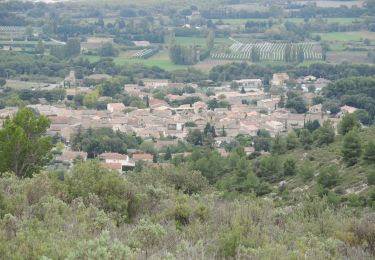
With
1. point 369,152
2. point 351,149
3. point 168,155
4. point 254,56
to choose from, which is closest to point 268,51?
point 254,56

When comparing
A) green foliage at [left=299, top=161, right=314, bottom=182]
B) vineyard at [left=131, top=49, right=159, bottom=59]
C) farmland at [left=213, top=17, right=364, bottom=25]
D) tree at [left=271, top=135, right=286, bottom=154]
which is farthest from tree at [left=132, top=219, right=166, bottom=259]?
farmland at [left=213, top=17, right=364, bottom=25]

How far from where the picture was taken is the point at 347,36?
61531 mm

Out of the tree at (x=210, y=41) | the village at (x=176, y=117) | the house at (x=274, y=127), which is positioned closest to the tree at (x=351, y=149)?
the village at (x=176, y=117)

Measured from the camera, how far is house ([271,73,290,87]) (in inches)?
1809

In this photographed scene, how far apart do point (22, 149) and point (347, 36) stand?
4917cm

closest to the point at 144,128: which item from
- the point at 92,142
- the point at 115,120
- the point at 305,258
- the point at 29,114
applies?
the point at 115,120

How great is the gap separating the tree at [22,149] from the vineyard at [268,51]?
38758mm

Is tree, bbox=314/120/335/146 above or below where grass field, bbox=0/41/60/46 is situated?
above

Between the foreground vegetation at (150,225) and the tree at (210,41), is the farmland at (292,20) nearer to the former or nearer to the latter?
the tree at (210,41)

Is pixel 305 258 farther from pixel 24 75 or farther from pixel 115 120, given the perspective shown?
pixel 24 75

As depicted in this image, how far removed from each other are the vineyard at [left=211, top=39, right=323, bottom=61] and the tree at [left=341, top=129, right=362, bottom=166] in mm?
36392

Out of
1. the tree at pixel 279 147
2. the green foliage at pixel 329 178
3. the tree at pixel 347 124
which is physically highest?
the green foliage at pixel 329 178

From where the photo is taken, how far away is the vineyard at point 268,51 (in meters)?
54.5

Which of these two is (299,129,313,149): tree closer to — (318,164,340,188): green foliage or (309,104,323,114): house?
(318,164,340,188): green foliage
